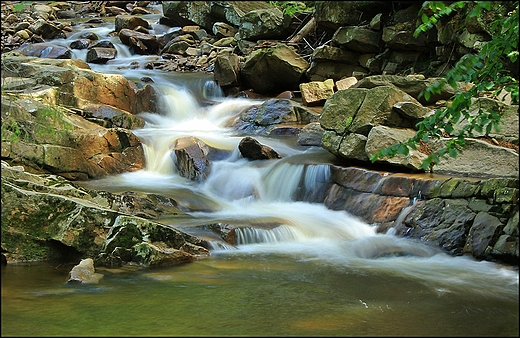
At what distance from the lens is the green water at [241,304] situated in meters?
3.80

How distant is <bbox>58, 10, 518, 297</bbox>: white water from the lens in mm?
5754

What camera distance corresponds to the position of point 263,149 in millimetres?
10102

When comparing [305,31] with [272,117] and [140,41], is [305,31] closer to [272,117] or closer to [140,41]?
[272,117]

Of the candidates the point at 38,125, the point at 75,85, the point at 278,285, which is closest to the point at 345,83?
the point at 75,85

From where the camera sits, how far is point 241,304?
443 centimetres

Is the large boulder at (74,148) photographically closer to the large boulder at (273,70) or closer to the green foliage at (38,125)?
the green foliage at (38,125)

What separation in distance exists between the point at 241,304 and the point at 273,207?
424 centimetres

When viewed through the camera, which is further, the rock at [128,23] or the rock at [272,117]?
the rock at [128,23]

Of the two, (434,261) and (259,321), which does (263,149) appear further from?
(259,321)

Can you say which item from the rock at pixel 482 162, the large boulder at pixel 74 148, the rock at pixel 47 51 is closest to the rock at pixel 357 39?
the large boulder at pixel 74 148

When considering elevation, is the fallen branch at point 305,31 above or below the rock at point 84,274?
above

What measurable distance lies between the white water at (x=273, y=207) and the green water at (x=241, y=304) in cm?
48

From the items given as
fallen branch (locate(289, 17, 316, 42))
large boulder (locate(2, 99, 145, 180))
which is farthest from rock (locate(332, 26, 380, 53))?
large boulder (locate(2, 99, 145, 180))

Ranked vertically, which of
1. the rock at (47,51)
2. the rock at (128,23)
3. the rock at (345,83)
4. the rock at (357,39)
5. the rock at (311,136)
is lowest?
the rock at (311,136)
